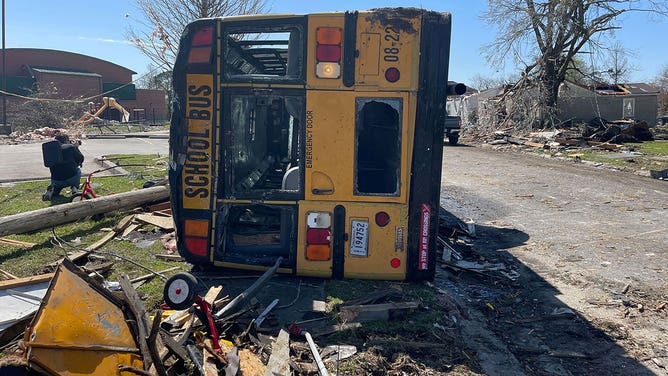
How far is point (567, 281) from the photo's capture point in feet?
20.5

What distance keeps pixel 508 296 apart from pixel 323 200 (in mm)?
2452

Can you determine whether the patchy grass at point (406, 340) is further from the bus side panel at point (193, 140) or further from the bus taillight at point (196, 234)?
the bus side panel at point (193, 140)

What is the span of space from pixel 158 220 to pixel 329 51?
4.37 meters

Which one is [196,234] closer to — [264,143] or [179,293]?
[179,293]

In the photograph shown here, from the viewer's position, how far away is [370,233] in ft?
16.3

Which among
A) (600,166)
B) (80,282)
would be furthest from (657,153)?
(80,282)

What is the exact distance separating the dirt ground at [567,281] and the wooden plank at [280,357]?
1515mm

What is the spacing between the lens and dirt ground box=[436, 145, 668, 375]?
14.3 feet

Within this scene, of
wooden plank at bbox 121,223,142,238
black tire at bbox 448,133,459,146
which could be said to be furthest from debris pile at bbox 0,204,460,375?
black tire at bbox 448,133,459,146

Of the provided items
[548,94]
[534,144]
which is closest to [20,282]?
[534,144]

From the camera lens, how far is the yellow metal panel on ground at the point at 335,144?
4855 mm

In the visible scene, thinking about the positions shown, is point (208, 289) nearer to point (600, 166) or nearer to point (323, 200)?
point (323, 200)

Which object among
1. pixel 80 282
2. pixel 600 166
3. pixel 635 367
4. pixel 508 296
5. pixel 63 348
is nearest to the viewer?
pixel 63 348

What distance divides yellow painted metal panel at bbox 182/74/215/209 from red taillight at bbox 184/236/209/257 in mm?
330
